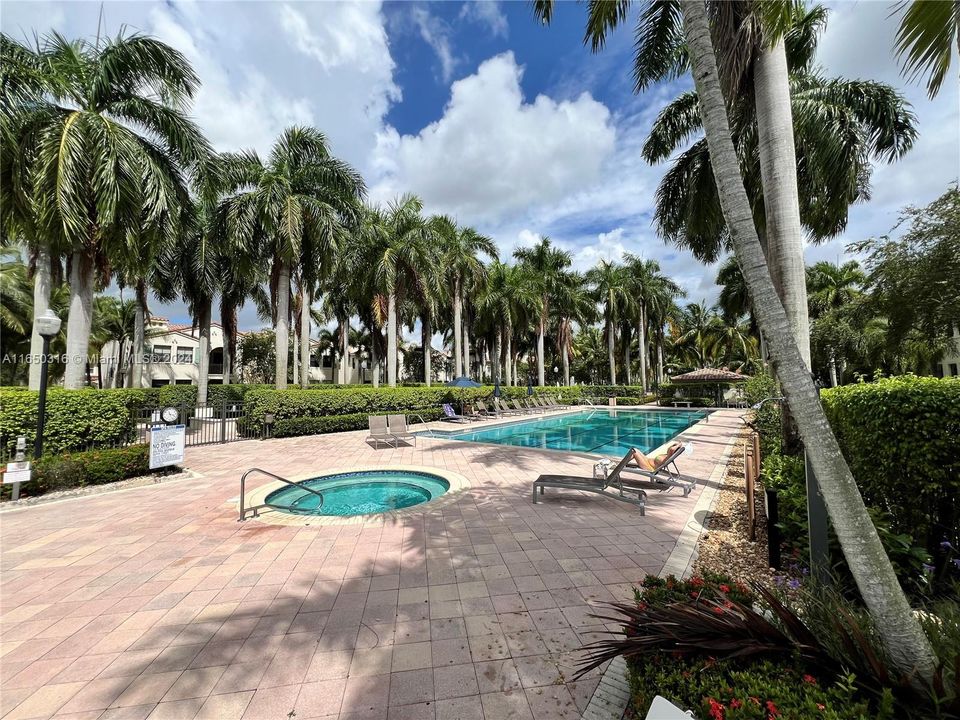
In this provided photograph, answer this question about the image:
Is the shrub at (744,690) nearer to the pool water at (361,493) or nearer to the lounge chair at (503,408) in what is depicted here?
the pool water at (361,493)

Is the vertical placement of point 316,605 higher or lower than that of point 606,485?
lower

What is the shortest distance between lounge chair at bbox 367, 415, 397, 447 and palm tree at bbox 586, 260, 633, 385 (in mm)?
24260

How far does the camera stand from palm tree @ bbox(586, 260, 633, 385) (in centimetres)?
3266

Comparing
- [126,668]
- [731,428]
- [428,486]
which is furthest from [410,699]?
[731,428]

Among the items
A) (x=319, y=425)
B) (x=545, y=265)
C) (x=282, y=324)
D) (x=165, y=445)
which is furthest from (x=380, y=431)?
(x=545, y=265)

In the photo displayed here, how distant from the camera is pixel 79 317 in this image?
10.2 metres

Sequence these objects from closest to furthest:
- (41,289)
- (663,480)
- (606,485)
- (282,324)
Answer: (606,485)
(663,480)
(41,289)
(282,324)

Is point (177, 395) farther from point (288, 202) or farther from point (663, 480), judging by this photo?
point (663, 480)

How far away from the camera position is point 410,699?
2578 millimetres

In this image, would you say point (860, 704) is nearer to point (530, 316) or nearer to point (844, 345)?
point (530, 316)

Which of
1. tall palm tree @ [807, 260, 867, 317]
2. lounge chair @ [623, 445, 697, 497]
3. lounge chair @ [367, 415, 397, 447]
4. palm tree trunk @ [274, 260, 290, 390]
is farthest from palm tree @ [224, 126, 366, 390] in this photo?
tall palm tree @ [807, 260, 867, 317]

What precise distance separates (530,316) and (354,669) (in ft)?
93.2

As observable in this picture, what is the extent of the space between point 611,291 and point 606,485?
2866 centimetres

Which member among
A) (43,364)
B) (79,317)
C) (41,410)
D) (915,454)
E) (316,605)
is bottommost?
(316,605)
